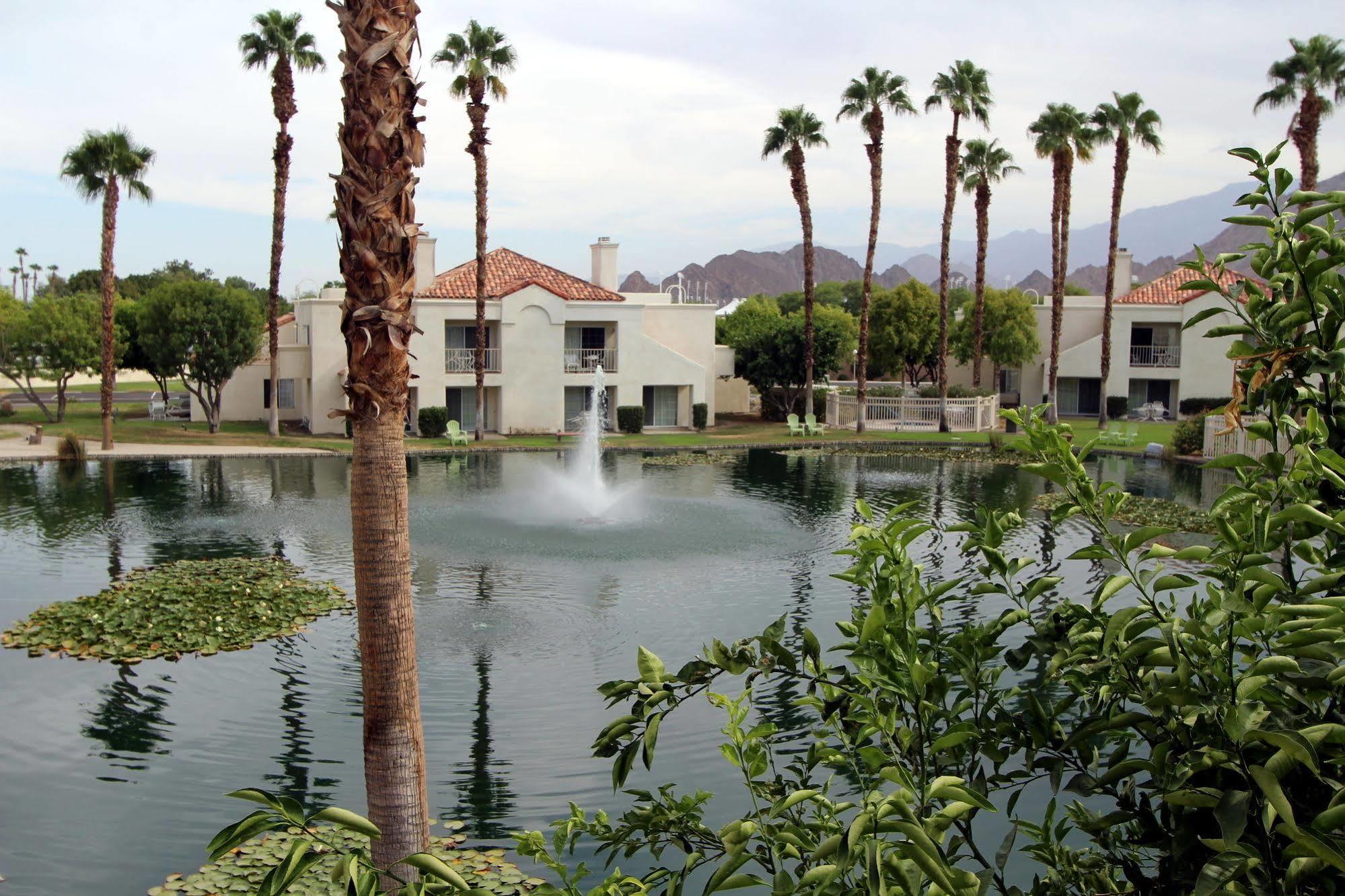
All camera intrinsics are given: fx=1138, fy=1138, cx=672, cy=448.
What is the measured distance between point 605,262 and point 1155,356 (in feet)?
88.6

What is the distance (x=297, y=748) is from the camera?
38.5 ft

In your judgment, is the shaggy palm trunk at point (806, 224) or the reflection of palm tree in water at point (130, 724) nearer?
the reflection of palm tree in water at point (130, 724)

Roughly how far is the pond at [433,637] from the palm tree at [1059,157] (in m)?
16.9

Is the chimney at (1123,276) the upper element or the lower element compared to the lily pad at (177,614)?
upper

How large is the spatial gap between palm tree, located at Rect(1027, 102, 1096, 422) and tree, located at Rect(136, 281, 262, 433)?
103 ft

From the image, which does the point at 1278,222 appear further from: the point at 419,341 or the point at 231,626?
the point at 419,341

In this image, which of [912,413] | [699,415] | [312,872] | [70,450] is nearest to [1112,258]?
[912,413]

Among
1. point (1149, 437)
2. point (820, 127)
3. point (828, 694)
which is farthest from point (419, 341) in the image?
point (828, 694)

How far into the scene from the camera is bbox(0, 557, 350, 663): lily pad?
1506 cm

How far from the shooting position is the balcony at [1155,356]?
54406 millimetres

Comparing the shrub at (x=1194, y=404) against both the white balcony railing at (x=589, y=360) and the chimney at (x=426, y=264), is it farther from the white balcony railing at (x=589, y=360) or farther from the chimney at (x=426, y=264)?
the chimney at (x=426, y=264)

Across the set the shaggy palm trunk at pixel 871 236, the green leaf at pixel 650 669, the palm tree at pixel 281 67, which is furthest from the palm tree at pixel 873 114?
the green leaf at pixel 650 669

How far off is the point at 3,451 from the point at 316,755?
3041cm

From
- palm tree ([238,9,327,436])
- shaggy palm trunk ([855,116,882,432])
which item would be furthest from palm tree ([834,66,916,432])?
palm tree ([238,9,327,436])
